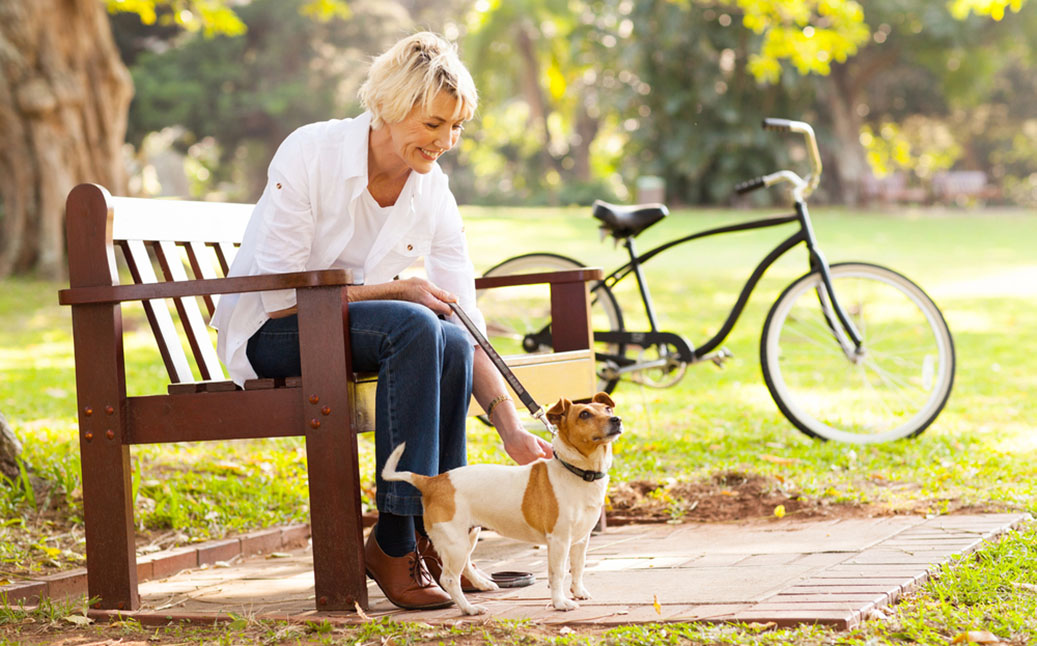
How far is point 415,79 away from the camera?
125 inches

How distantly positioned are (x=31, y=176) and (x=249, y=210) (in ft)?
32.9

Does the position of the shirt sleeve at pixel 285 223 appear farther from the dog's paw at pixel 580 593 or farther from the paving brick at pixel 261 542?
the paving brick at pixel 261 542

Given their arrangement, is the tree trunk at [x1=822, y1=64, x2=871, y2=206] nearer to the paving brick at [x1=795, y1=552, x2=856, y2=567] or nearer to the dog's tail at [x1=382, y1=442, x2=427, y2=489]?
the paving brick at [x1=795, y1=552, x2=856, y2=567]

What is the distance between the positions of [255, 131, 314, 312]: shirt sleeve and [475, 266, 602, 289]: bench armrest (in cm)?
108

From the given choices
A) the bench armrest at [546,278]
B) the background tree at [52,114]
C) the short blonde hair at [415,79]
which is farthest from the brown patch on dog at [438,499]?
the background tree at [52,114]

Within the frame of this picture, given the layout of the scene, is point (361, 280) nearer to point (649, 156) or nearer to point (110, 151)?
point (110, 151)

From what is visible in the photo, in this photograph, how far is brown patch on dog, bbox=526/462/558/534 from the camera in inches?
112

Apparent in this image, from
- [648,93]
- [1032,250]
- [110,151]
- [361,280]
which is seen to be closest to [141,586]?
[361,280]

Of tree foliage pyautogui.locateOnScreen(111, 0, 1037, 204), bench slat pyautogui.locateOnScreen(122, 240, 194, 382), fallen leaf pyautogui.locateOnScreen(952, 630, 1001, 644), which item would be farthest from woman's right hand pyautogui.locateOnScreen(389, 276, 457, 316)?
tree foliage pyautogui.locateOnScreen(111, 0, 1037, 204)

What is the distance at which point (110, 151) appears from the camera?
1351 cm

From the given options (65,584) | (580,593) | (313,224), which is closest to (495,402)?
(580,593)

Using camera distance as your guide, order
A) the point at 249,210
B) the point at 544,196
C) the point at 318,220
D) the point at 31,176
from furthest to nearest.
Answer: the point at 544,196, the point at 31,176, the point at 249,210, the point at 318,220

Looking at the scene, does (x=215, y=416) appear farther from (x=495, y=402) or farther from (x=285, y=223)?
(x=495, y=402)

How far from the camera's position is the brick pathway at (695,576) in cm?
276
